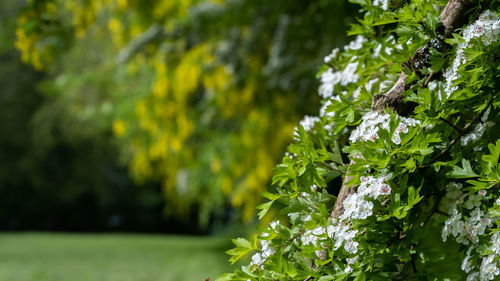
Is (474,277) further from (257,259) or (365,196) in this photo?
(257,259)

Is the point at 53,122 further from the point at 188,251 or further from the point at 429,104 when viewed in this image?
the point at 429,104

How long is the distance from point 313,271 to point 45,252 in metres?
14.1

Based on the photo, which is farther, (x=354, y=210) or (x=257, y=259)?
(x=257, y=259)

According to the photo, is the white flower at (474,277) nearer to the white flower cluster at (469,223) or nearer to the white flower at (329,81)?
the white flower cluster at (469,223)

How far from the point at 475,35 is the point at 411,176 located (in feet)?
1.07

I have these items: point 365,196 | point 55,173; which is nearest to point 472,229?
point 365,196

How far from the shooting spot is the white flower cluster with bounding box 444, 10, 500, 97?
4.05 feet

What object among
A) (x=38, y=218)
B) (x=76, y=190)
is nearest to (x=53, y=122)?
(x=76, y=190)

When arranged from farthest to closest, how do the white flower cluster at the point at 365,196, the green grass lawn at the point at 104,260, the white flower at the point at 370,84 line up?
the green grass lawn at the point at 104,260
the white flower at the point at 370,84
the white flower cluster at the point at 365,196

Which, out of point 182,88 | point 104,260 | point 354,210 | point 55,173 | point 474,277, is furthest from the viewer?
point 55,173

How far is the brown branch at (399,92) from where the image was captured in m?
1.31

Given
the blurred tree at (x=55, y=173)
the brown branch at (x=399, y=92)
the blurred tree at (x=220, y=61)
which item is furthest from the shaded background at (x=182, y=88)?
the blurred tree at (x=55, y=173)

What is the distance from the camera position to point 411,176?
1.29m

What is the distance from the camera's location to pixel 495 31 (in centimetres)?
123
